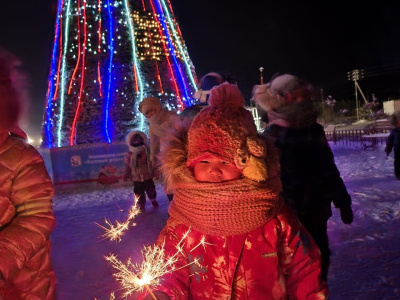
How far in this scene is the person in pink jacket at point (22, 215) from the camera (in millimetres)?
1729

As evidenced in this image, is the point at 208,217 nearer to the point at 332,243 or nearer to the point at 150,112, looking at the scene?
the point at 332,243

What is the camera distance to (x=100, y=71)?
14.9m

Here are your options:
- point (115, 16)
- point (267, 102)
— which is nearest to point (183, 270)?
point (267, 102)

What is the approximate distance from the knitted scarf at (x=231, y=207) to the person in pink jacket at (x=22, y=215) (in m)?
0.82

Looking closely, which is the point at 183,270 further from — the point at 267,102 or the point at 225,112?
the point at 267,102

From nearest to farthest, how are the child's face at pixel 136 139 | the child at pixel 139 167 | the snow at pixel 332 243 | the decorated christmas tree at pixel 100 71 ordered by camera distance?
the snow at pixel 332 243, the child at pixel 139 167, the child's face at pixel 136 139, the decorated christmas tree at pixel 100 71

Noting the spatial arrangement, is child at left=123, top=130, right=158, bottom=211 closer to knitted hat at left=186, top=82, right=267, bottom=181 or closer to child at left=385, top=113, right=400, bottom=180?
knitted hat at left=186, top=82, right=267, bottom=181

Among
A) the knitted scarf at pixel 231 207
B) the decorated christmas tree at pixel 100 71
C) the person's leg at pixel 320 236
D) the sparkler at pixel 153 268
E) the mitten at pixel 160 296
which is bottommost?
the person's leg at pixel 320 236

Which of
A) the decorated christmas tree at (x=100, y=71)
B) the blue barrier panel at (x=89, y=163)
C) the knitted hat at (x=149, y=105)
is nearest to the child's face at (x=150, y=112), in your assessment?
the knitted hat at (x=149, y=105)

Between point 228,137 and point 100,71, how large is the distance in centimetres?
1417

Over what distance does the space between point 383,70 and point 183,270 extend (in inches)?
2304

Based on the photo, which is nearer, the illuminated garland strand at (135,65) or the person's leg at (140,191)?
the person's leg at (140,191)

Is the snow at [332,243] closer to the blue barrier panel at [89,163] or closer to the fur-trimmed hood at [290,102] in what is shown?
the fur-trimmed hood at [290,102]

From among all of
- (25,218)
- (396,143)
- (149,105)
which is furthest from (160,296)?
(396,143)
